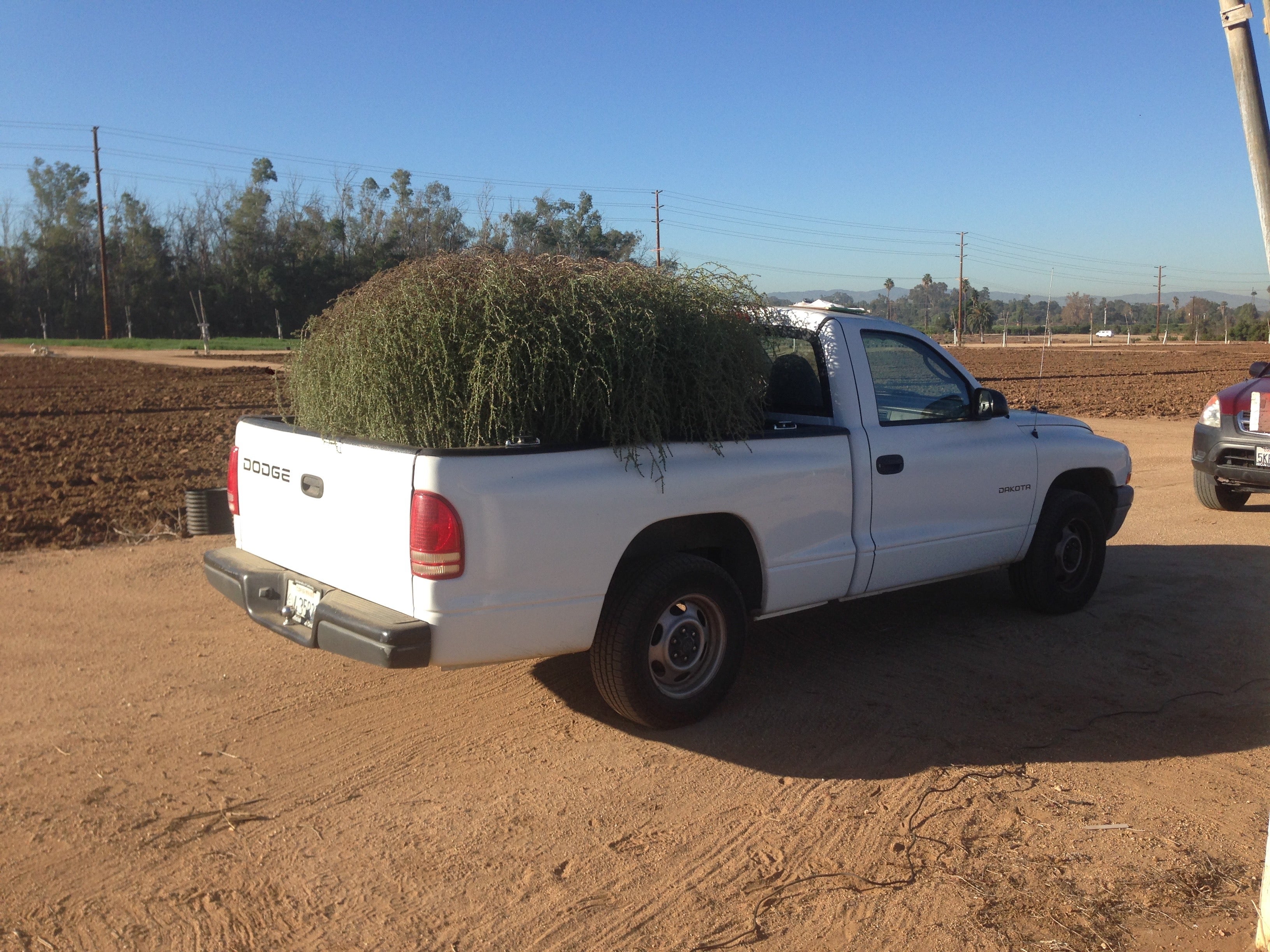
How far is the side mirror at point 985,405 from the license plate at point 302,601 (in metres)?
3.70

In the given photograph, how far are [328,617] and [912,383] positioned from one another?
3.41m

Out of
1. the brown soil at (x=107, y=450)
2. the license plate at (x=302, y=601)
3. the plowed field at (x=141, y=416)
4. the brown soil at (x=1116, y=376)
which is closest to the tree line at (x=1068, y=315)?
the brown soil at (x=1116, y=376)

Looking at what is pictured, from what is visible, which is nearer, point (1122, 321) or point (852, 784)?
point (852, 784)

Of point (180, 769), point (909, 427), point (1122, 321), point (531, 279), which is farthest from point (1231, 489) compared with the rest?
point (1122, 321)

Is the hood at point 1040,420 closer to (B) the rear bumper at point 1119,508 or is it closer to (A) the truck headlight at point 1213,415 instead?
(B) the rear bumper at point 1119,508

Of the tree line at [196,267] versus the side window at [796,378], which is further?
the tree line at [196,267]

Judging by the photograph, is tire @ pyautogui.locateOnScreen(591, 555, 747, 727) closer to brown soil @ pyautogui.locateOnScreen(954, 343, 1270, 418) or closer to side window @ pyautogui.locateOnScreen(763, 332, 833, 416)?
side window @ pyautogui.locateOnScreen(763, 332, 833, 416)

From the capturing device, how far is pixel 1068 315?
6806 inches

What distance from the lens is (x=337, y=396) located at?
462 cm

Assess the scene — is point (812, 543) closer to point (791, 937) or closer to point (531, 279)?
point (531, 279)

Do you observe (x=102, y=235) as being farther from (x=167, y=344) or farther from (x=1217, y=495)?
(x=1217, y=495)

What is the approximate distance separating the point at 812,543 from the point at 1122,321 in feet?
574

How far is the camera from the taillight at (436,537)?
12.6 feet

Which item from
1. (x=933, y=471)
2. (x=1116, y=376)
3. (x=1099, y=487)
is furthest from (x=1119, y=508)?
(x=1116, y=376)
